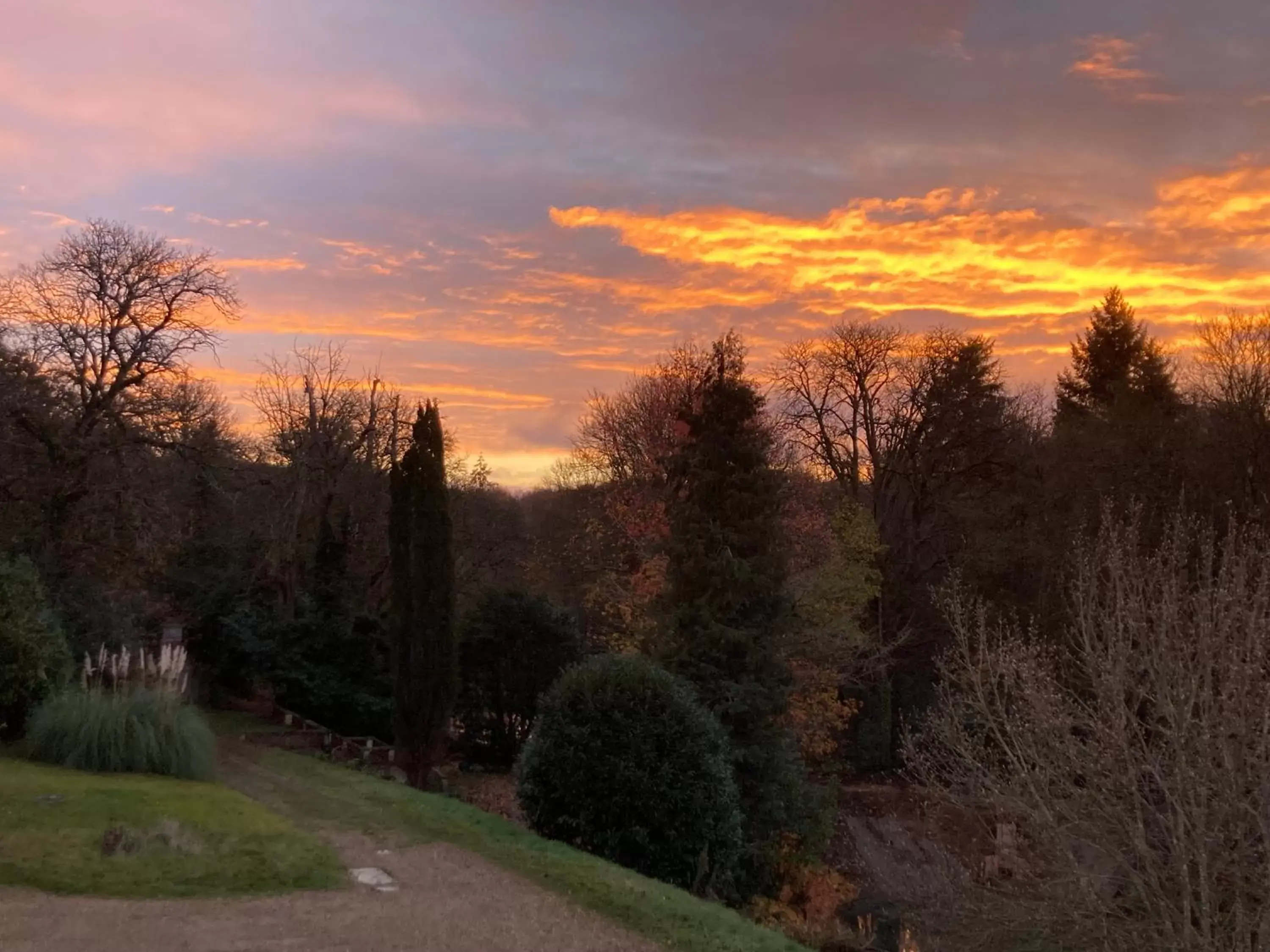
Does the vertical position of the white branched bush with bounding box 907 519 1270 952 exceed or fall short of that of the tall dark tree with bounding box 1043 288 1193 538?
it falls short

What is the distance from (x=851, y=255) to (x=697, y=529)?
5.31 m

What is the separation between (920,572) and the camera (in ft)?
91.1

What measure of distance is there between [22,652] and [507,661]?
28.3ft

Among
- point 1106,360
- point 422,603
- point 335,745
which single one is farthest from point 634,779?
point 1106,360

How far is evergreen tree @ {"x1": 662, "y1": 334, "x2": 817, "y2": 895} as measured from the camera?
13422mm

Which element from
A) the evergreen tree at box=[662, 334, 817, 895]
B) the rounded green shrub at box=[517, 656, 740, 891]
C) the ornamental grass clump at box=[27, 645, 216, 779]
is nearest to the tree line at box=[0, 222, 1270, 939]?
the evergreen tree at box=[662, 334, 817, 895]

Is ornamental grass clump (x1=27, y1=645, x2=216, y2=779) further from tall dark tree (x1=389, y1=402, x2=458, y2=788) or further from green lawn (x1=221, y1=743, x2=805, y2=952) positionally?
tall dark tree (x1=389, y1=402, x2=458, y2=788)

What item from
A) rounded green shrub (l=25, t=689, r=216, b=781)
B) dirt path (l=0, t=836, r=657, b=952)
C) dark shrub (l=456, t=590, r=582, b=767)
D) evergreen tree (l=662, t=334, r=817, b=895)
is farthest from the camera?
dark shrub (l=456, t=590, r=582, b=767)

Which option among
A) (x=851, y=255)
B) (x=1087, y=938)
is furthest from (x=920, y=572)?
(x=1087, y=938)

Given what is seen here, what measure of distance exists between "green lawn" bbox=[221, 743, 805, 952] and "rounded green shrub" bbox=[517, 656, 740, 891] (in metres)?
0.46

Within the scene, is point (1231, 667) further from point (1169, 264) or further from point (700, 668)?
point (1169, 264)

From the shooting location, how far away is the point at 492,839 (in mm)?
9562

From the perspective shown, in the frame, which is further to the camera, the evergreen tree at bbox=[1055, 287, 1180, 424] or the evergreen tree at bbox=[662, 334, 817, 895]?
the evergreen tree at bbox=[1055, 287, 1180, 424]

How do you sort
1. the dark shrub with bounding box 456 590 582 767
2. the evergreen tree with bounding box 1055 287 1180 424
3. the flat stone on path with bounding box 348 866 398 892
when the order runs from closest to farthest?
the flat stone on path with bounding box 348 866 398 892 → the dark shrub with bounding box 456 590 582 767 → the evergreen tree with bounding box 1055 287 1180 424
